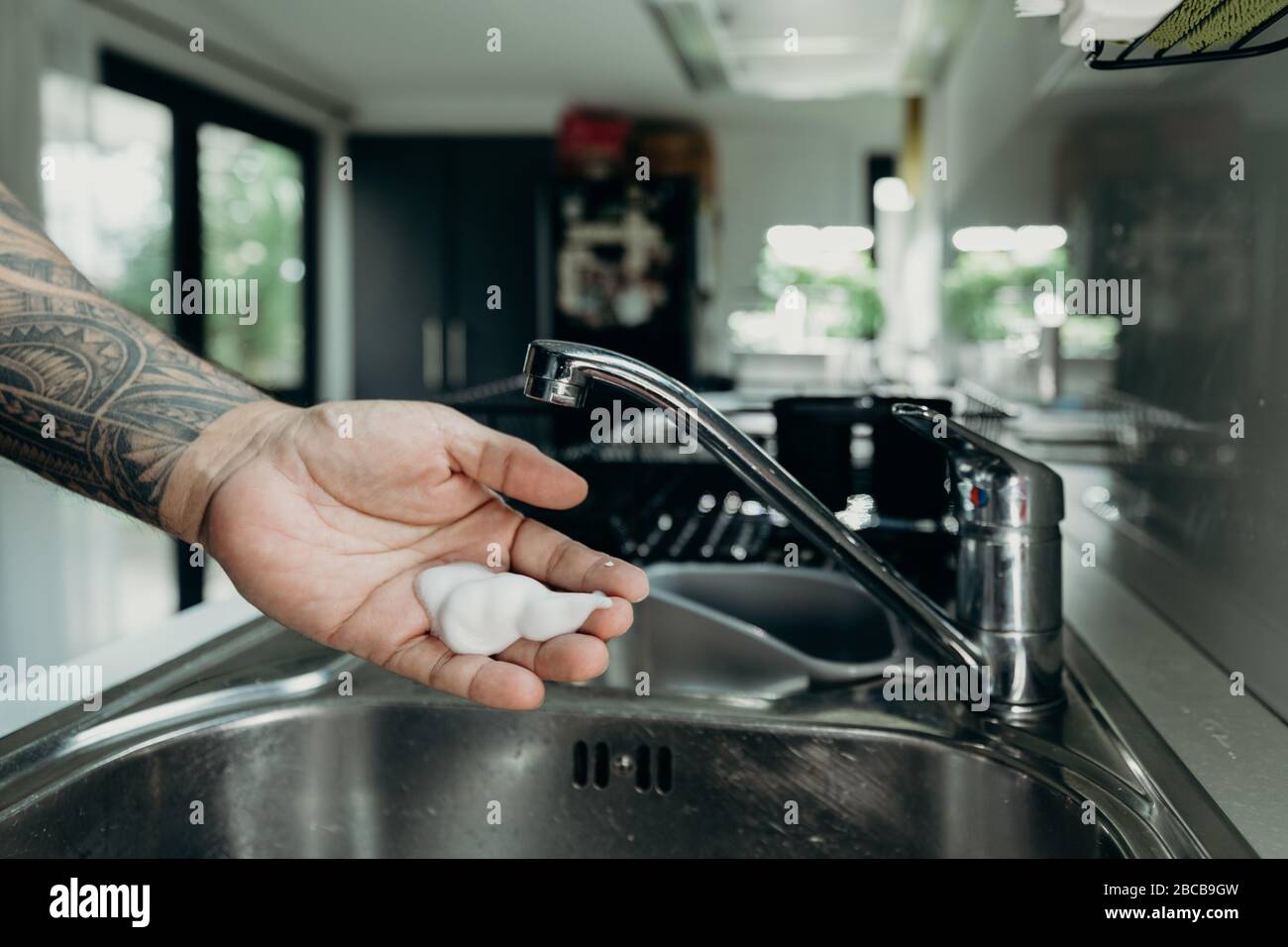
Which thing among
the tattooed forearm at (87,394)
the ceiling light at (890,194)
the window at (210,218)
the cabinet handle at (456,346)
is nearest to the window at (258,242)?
the window at (210,218)

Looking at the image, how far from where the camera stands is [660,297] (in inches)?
186

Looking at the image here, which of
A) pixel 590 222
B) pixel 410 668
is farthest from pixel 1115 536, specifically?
pixel 590 222

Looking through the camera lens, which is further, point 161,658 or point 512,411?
point 512,411

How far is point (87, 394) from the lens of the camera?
0.70m

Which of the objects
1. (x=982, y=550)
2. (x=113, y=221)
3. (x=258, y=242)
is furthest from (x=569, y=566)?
(x=258, y=242)

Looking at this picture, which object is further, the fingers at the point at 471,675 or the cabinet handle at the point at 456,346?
the cabinet handle at the point at 456,346

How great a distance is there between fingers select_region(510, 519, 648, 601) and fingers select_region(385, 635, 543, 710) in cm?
7

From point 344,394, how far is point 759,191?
7.64ft

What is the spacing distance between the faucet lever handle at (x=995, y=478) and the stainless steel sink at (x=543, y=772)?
137 mm

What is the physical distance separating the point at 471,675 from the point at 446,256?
452 centimetres

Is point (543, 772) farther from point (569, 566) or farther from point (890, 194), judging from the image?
point (890, 194)

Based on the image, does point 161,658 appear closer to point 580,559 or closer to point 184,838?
point 184,838

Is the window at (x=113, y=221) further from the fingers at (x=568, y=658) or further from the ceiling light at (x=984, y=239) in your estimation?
the fingers at (x=568, y=658)

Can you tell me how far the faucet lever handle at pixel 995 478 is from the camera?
67 cm
